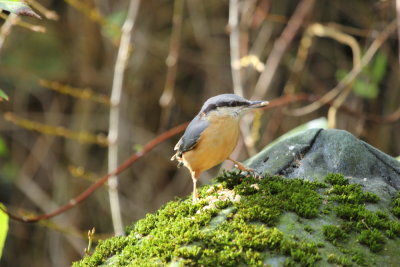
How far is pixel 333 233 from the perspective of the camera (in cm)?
189

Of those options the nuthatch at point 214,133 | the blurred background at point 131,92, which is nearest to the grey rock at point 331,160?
the nuthatch at point 214,133

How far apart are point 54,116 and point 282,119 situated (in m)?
2.65

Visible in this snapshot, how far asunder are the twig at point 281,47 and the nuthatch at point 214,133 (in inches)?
88.4

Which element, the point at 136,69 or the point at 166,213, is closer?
the point at 166,213

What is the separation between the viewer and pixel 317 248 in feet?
5.99

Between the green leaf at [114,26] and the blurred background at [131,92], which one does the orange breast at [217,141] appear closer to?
the green leaf at [114,26]

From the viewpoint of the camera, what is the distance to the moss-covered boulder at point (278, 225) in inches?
70.6

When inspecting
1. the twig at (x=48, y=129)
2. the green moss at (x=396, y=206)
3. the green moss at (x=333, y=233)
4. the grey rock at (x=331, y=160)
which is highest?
the twig at (x=48, y=129)

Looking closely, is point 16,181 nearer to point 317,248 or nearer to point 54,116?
point 54,116

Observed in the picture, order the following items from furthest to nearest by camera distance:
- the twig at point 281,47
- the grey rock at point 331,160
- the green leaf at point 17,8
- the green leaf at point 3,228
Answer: the twig at point 281,47 → the grey rock at point 331,160 → the green leaf at point 3,228 → the green leaf at point 17,8

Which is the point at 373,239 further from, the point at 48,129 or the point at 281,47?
the point at 281,47

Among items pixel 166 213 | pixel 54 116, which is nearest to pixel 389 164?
pixel 166 213

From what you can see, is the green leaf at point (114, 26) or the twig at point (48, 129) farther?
the green leaf at point (114, 26)

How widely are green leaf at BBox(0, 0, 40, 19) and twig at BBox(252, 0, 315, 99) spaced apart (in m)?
3.36
